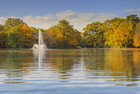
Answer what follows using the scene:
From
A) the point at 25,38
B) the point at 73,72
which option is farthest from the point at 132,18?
the point at 73,72

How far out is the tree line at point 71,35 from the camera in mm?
66125

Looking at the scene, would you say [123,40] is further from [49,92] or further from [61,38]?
[49,92]

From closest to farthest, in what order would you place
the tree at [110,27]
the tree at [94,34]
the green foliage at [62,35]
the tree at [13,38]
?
the tree at [13,38] → the green foliage at [62,35] → the tree at [110,27] → the tree at [94,34]

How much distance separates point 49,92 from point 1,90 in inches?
47.7

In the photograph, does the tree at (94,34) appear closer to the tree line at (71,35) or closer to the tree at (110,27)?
the tree line at (71,35)

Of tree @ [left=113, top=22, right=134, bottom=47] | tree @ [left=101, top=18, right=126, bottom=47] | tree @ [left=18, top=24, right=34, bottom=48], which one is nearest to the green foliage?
tree @ [left=18, top=24, right=34, bottom=48]

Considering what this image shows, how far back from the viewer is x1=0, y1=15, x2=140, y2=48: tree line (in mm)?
66125

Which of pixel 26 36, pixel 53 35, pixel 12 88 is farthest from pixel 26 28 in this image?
pixel 12 88

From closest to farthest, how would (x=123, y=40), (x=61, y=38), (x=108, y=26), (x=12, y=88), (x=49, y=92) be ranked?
(x=49, y=92)
(x=12, y=88)
(x=123, y=40)
(x=61, y=38)
(x=108, y=26)

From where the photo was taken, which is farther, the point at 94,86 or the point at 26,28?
the point at 26,28

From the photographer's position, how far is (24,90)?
5102mm

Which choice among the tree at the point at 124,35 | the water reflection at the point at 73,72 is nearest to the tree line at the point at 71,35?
the tree at the point at 124,35

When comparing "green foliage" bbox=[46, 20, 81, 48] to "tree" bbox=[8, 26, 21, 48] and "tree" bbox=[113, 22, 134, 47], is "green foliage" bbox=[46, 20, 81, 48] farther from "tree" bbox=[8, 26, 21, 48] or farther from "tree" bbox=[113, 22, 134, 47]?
"tree" bbox=[113, 22, 134, 47]

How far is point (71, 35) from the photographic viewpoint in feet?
261
